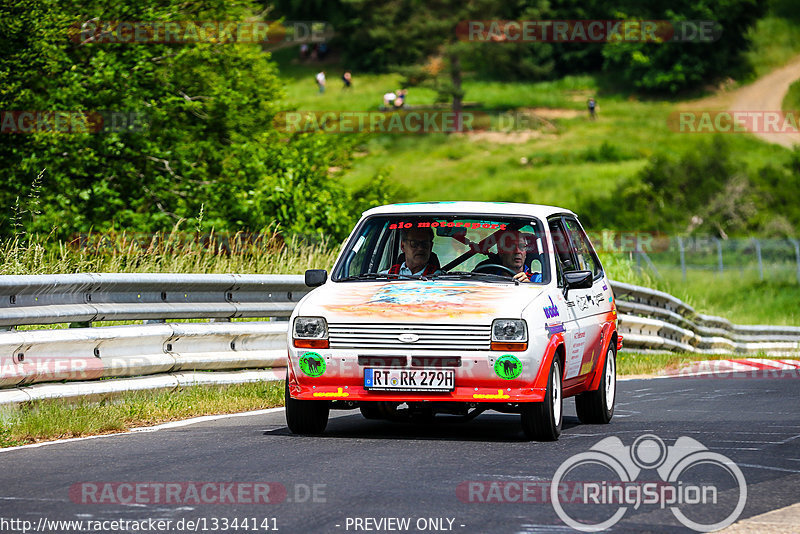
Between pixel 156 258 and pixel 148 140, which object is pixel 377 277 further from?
pixel 148 140

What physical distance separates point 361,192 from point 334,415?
72.2ft

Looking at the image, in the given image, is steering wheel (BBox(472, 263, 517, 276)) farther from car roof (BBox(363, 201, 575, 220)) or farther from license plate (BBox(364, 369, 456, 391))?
license plate (BBox(364, 369, 456, 391))

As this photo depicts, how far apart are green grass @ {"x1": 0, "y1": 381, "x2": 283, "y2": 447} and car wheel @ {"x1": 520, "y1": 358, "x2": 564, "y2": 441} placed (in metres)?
2.87

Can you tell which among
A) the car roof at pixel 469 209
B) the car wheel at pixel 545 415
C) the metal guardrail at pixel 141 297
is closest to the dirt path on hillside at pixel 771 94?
the metal guardrail at pixel 141 297

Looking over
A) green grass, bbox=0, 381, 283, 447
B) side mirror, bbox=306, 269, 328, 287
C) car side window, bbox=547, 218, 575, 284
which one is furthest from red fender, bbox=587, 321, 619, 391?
green grass, bbox=0, 381, 283, 447

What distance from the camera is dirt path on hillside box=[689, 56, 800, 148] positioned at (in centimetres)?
10331

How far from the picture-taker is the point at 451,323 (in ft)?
30.4

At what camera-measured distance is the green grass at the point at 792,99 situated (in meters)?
104

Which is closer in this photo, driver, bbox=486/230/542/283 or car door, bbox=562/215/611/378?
driver, bbox=486/230/542/283

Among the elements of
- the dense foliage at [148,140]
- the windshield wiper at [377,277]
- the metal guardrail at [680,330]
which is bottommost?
the metal guardrail at [680,330]

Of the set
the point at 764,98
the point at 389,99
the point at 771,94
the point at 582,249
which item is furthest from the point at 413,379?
the point at 771,94

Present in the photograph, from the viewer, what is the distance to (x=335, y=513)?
6.49 metres

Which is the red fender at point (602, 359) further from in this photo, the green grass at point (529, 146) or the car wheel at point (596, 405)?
the green grass at point (529, 146)

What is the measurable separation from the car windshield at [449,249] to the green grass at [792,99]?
9811 cm
